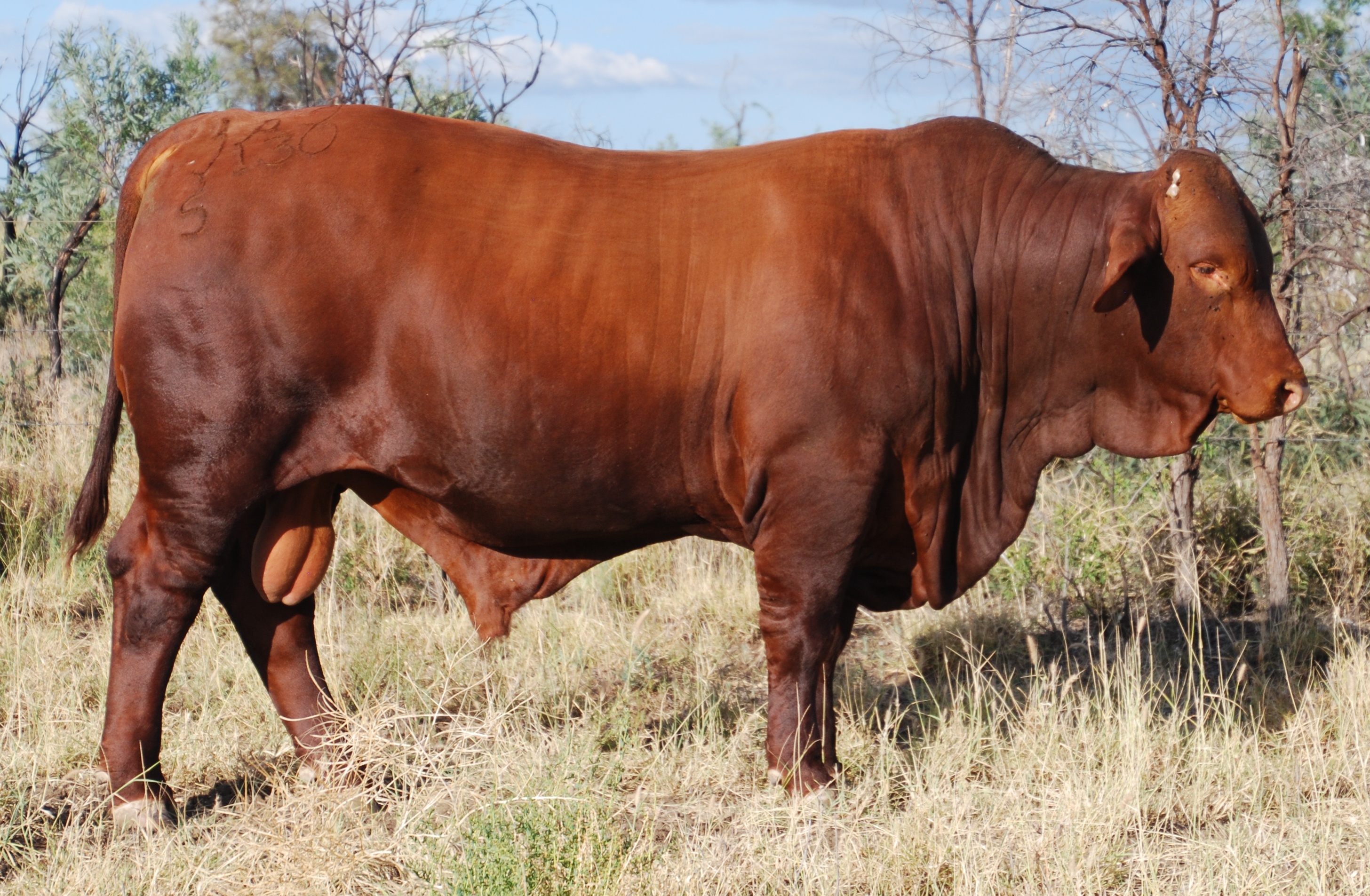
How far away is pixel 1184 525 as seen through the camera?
5.65m

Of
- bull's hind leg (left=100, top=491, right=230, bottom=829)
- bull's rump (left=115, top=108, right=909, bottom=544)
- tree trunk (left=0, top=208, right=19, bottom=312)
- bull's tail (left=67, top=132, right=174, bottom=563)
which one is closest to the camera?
bull's rump (left=115, top=108, right=909, bottom=544)

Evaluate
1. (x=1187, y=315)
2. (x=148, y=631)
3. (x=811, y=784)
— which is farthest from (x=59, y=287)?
(x=1187, y=315)

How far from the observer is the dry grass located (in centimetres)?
329

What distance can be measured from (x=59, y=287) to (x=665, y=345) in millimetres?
5370

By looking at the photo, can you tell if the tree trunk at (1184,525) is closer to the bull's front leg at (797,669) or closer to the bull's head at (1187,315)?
the bull's head at (1187,315)

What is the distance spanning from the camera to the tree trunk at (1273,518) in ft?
18.4

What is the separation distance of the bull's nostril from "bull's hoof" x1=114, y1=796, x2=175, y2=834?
3.47 metres

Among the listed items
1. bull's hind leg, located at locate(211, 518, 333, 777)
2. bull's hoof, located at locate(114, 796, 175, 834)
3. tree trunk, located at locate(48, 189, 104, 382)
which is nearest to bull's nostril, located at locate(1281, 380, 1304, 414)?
bull's hind leg, located at locate(211, 518, 333, 777)

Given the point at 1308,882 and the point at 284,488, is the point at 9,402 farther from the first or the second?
the point at 1308,882

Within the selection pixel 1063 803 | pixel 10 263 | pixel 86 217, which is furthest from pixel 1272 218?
pixel 10 263

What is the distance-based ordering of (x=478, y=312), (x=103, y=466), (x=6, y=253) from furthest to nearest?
(x=6, y=253) < (x=103, y=466) < (x=478, y=312)

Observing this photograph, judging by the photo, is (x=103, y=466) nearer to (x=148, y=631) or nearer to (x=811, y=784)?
(x=148, y=631)

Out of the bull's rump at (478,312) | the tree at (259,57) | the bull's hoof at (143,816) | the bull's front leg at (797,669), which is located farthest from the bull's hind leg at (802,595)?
the tree at (259,57)

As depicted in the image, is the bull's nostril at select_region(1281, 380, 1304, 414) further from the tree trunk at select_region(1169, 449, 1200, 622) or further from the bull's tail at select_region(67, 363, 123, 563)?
the bull's tail at select_region(67, 363, 123, 563)
